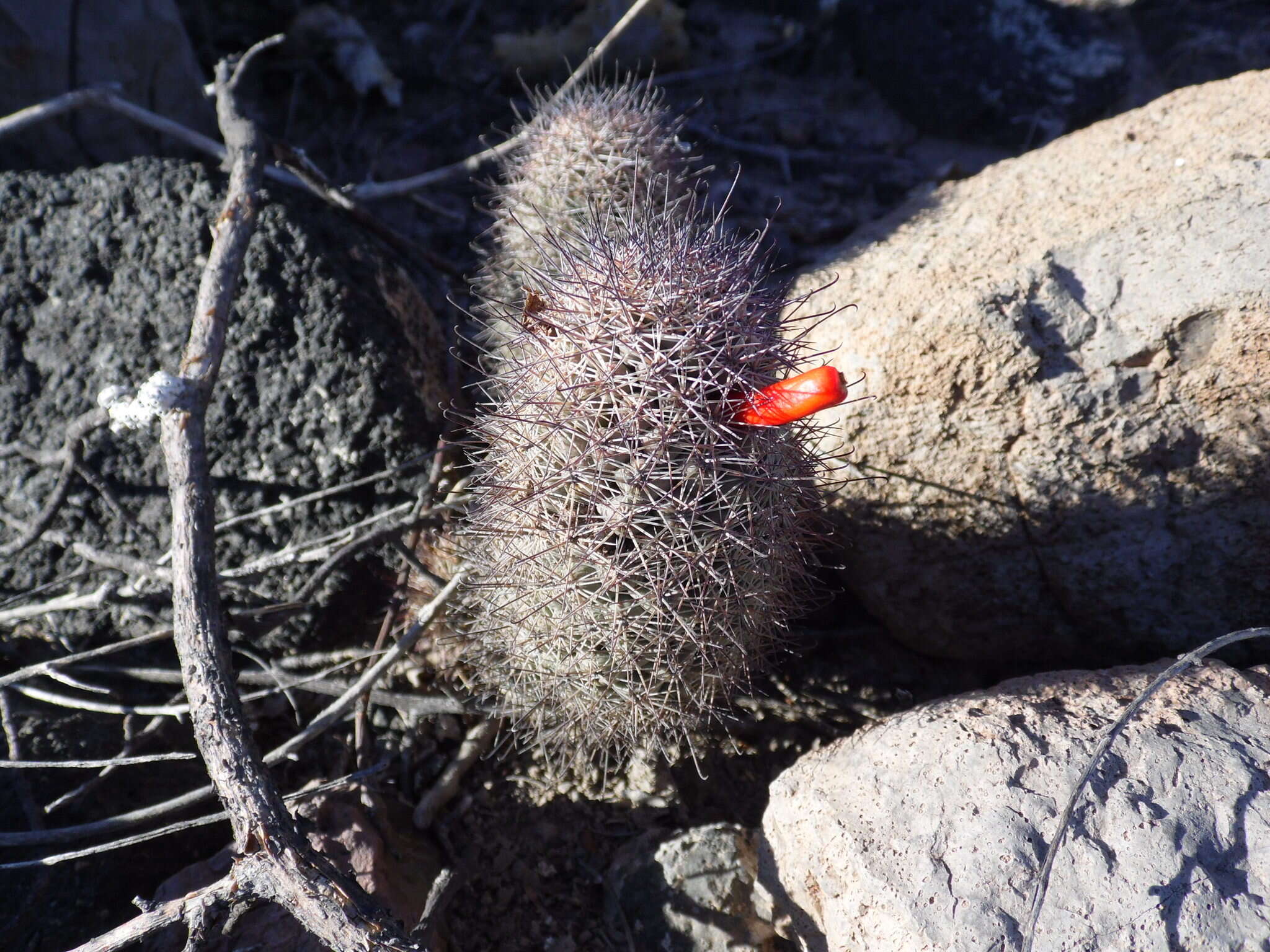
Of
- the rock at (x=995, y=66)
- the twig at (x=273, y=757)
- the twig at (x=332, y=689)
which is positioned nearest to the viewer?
the twig at (x=273, y=757)

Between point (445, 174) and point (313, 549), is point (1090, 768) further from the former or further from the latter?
point (445, 174)

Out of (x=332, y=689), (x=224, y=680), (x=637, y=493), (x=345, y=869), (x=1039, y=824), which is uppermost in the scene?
(x=637, y=493)

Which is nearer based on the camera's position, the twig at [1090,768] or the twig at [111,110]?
the twig at [1090,768]

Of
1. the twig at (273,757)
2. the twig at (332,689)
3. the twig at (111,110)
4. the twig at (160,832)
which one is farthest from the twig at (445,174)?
the twig at (160,832)

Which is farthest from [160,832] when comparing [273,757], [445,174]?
[445,174]

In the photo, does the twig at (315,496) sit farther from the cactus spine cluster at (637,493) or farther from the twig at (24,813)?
the twig at (24,813)

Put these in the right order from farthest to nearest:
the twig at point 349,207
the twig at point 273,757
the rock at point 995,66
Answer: the rock at point 995,66 → the twig at point 349,207 → the twig at point 273,757

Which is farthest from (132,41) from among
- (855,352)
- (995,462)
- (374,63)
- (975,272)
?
(995,462)
